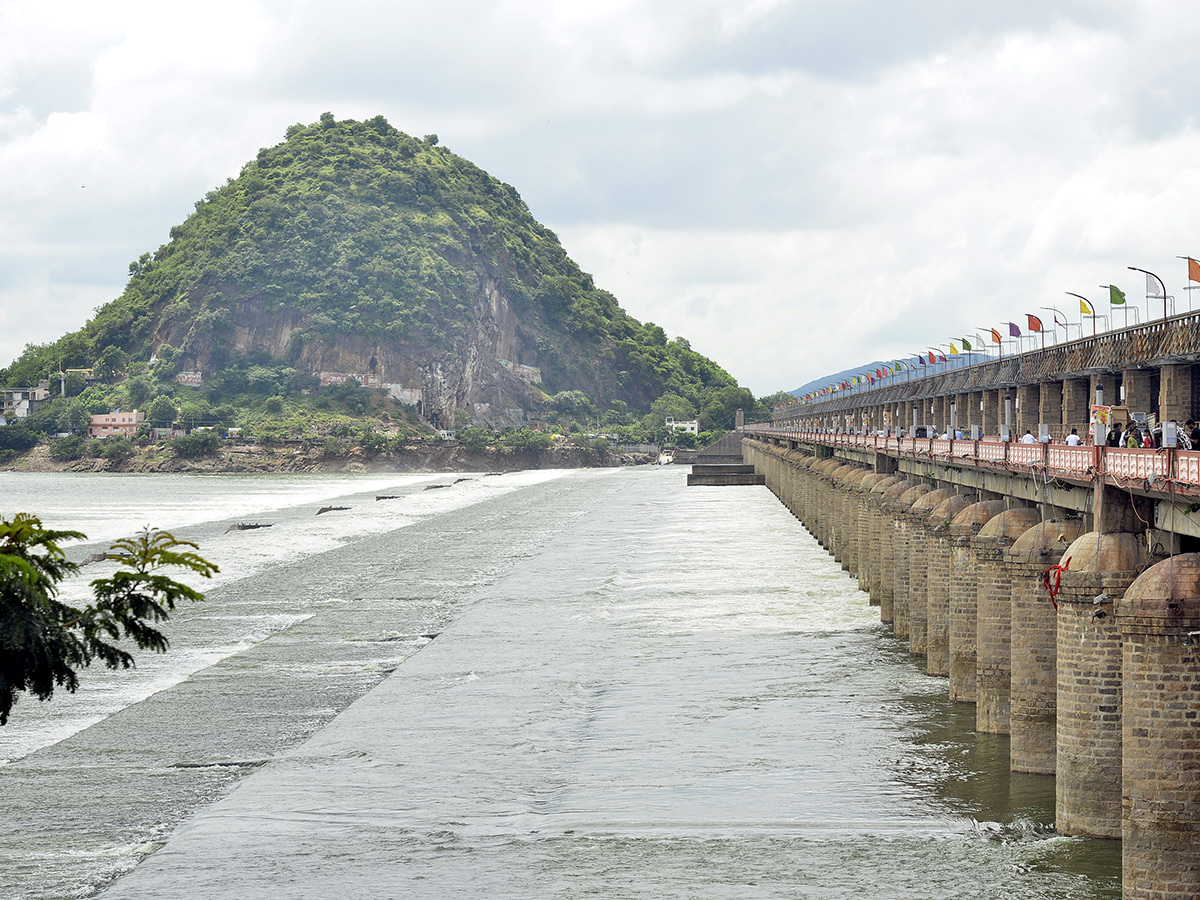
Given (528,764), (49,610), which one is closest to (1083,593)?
(528,764)

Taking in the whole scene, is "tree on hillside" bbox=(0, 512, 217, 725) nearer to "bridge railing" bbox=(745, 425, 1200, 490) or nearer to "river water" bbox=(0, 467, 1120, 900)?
"river water" bbox=(0, 467, 1120, 900)

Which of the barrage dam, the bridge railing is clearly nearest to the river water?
the barrage dam

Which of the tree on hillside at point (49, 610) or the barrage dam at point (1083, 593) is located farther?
the barrage dam at point (1083, 593)

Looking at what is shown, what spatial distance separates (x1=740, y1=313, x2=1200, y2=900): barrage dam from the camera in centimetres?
1762

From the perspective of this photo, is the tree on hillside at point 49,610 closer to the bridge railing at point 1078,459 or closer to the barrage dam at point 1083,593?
the barrage dam at point 1083,593

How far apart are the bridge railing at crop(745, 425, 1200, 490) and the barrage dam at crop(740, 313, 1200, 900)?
1.8 inches

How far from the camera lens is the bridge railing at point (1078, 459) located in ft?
63.4

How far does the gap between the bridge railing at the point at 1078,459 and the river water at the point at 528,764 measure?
19.7 ft

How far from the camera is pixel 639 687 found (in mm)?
36156

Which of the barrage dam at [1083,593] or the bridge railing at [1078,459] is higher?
the bridge railing at [1078,459]

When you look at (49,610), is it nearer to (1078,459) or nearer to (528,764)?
(528,764)

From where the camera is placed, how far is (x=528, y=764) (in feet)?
92.4

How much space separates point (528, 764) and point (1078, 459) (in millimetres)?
12847

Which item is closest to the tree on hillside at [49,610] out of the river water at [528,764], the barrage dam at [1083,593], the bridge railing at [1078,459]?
the river water at [528,764]
